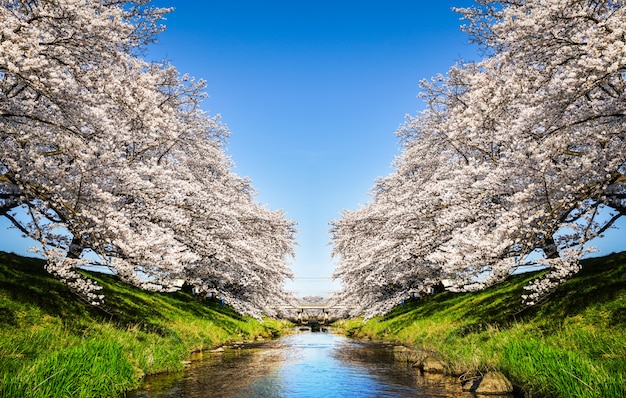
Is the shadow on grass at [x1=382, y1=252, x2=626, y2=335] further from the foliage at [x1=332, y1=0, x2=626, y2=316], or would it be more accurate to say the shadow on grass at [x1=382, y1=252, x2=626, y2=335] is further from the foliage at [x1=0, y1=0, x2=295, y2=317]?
the foliage at [x1=0, y1=0, x2=295, y2=317]

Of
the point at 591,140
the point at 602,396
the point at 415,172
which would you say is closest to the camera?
the point at 602,396

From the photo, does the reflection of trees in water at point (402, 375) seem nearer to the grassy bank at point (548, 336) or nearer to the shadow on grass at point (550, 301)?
the grassy bank at point (548, 336)

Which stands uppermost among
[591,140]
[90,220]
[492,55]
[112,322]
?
[492,55]

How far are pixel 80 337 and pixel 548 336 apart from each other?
47.3 feet

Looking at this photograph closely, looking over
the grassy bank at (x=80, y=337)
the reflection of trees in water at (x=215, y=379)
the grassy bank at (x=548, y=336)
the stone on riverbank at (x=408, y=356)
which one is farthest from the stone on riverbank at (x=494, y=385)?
the grassy bank at (x=80, y=337)

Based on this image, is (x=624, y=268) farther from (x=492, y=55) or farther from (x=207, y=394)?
(x=207, y=394)

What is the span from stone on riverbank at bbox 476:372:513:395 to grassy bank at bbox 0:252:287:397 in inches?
349

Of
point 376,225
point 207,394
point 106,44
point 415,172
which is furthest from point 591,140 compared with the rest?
point 376,225

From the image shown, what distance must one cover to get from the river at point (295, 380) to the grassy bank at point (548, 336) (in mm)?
1595

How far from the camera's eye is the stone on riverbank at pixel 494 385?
1064 centimetres

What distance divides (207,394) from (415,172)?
2712 centimetres

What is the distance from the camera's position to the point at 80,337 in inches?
524

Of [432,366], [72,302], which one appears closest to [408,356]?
[432,366]

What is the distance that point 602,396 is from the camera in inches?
288
